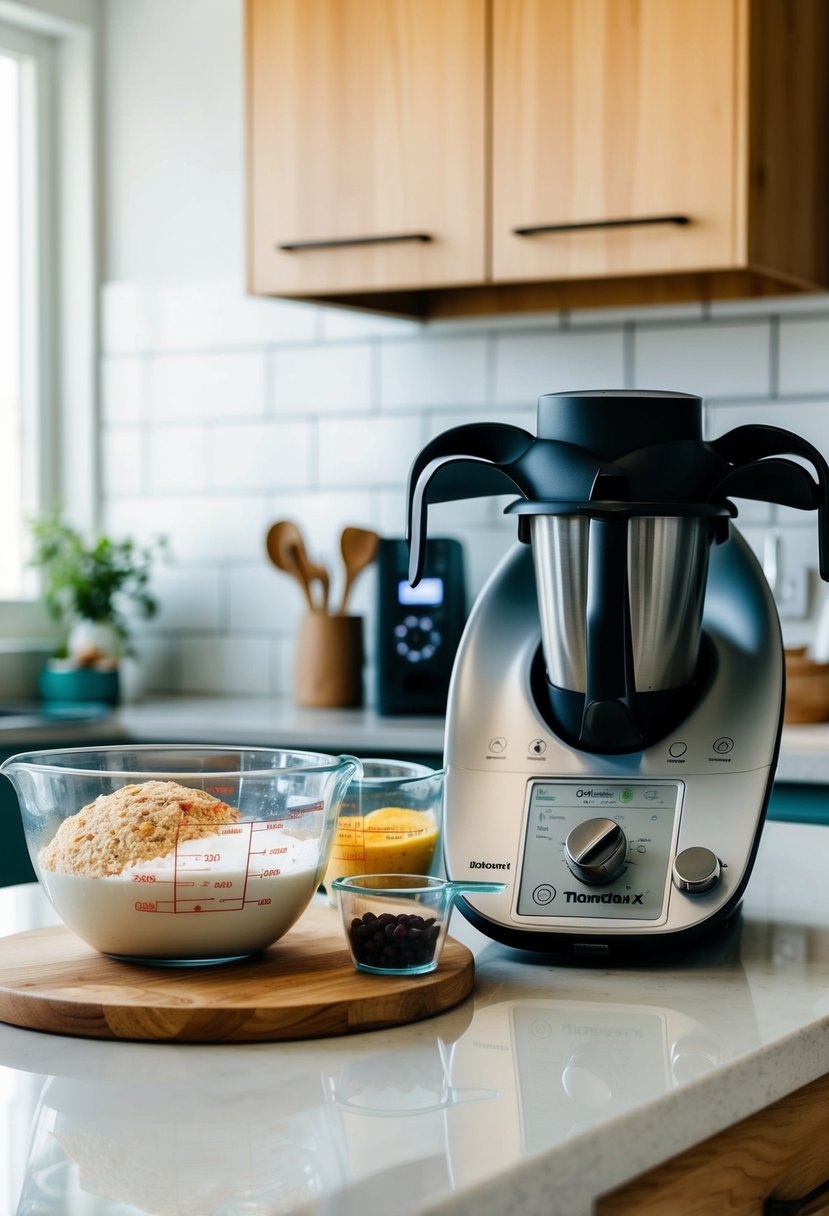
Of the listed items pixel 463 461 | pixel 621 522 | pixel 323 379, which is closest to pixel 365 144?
pixel 323 379

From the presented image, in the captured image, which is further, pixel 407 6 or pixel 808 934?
pixel 407 6

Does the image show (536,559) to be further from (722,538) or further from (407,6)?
(407,6)

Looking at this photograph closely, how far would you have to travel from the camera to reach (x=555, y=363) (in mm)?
2758

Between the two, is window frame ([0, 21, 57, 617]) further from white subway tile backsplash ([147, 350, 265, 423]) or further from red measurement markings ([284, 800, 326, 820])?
red measurement markings ([284, 800, 326, 820])

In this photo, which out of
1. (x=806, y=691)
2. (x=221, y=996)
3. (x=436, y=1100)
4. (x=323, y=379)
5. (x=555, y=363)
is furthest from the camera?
(x=323, y=379)

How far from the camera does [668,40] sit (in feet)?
7.40

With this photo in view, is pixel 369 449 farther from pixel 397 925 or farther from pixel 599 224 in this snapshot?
pixel 397 925

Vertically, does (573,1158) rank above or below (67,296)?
below

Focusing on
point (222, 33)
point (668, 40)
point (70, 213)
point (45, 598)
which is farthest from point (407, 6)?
point (45, 598)

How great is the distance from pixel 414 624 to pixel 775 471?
1.61m

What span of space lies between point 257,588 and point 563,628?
2.12 m

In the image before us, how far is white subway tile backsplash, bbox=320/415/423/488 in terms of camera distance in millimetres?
2900

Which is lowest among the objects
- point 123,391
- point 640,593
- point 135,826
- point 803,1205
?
point 803,1205

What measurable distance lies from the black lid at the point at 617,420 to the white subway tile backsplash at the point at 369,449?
6.24ft
